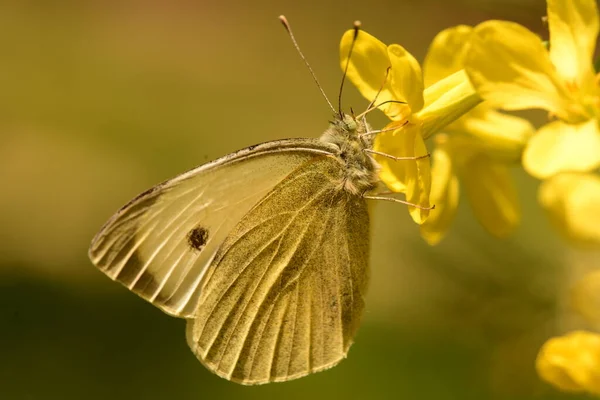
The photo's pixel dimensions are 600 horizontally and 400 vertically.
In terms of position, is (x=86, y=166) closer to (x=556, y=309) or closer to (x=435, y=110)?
(x=556, y=309)

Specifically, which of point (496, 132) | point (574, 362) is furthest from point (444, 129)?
point (574, 362)

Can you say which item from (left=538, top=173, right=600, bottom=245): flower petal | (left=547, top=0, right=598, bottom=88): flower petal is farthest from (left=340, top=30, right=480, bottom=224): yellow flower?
(left=538, top=173, right=600, bottom=245): flower petal

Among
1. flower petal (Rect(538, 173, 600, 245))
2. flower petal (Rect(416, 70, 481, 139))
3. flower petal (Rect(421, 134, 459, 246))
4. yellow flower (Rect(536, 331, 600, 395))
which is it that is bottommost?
yellow flower (Rect(536, 331, 600, 395))

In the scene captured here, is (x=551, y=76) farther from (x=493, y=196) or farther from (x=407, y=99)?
(x=493, y=196)

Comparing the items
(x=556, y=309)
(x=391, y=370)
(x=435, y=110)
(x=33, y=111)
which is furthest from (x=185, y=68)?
(x=435, y=110)

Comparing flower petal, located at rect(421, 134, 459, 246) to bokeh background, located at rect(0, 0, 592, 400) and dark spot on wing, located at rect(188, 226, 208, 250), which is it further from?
dark spot on wing, located at rect(188, 226, 208, 250)
